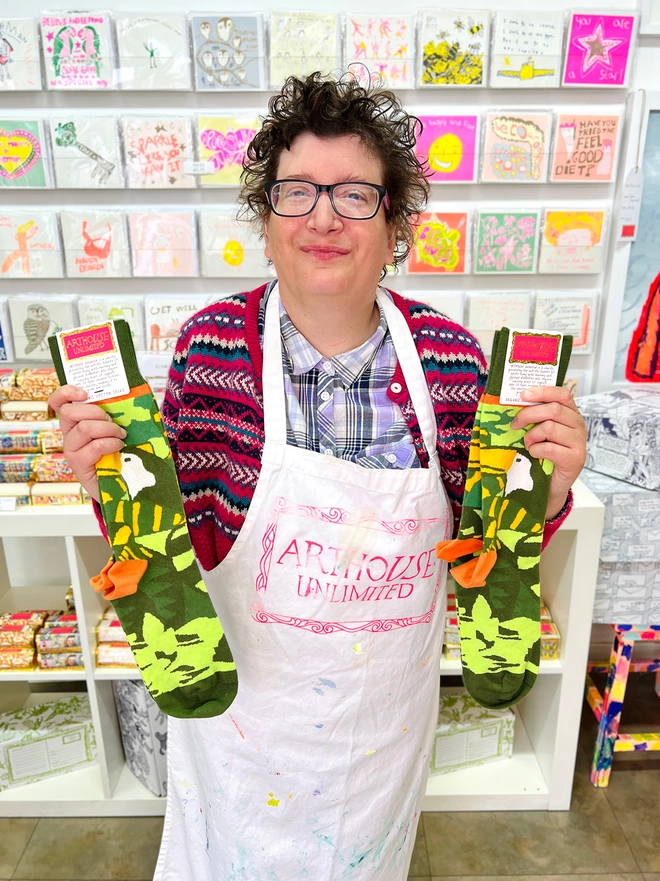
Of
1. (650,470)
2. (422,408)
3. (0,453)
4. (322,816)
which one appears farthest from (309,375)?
(650,470)

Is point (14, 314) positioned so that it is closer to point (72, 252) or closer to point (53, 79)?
point (72, 252)

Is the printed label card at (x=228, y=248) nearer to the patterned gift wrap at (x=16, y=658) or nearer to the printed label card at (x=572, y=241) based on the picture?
the printed label card at (x=572, y=241)

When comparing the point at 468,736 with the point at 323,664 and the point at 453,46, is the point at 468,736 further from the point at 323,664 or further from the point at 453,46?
the point at 453,46

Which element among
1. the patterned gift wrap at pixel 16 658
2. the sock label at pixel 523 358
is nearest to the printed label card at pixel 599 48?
the sock label at pixel 523 358

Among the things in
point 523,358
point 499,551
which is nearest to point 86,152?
point 523,358

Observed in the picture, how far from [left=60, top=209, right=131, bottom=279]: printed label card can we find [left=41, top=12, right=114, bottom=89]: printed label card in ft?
1.14

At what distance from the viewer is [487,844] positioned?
73.1 inches

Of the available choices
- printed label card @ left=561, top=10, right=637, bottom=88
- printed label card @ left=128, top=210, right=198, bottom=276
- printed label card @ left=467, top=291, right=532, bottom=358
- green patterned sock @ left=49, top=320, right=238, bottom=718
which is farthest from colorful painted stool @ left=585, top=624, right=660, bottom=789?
printed label card @ left=128, top=210, right=198, bottom=276

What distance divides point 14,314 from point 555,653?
1.91 meters

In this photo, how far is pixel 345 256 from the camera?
1.00 meters

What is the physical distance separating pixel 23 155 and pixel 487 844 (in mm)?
2389

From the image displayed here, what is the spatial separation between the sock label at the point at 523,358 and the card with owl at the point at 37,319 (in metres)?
1.51

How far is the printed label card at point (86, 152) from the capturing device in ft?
6.18

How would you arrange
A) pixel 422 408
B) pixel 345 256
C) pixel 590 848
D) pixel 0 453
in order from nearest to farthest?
1. pixel 345 256
2. pixel 422 408
3. pixel 0 453
4. pixel 590 848
